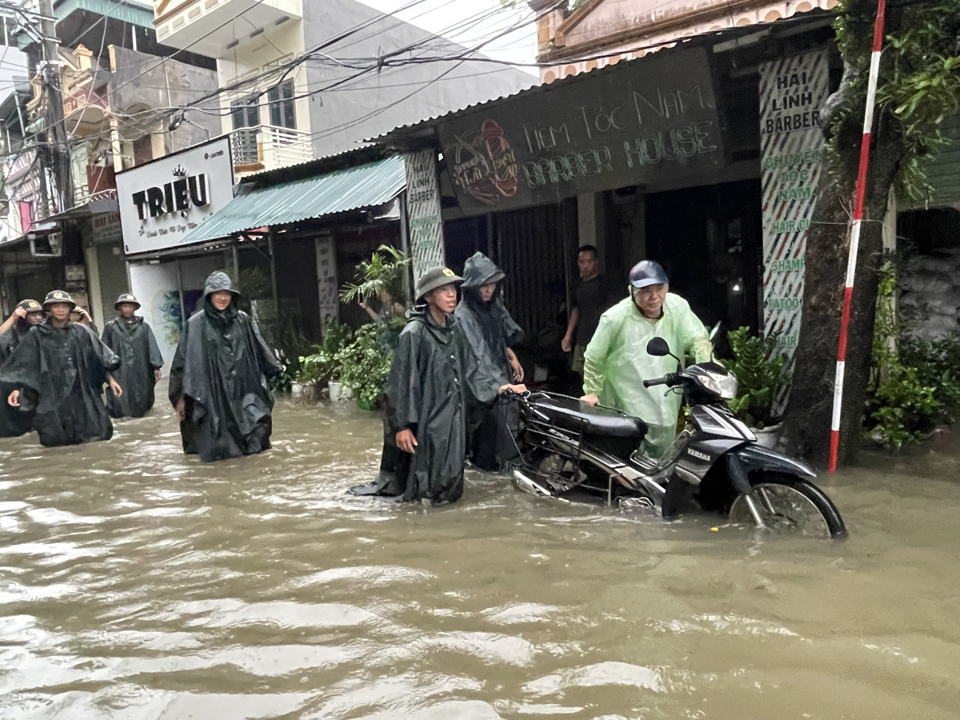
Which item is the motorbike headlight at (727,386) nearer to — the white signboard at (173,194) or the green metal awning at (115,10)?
the white signboard at (173,194)

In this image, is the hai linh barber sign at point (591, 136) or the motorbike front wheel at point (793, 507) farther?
the hai linh barber sign at point (591, 136)

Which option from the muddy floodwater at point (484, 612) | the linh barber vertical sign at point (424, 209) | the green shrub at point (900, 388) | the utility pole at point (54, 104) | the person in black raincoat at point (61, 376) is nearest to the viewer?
the muddy floodwater at point (484, 612)

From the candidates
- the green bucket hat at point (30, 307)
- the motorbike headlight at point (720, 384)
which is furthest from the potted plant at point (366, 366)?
the motorbike headlight at point (720, 384)

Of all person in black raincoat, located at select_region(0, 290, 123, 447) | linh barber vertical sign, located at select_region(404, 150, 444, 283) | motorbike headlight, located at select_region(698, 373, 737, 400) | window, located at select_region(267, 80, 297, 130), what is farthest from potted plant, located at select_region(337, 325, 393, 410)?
window, located at select_region(267, 80, 297, 130)

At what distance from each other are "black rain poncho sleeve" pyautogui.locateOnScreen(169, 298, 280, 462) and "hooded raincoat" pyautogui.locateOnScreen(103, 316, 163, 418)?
391 centimetres

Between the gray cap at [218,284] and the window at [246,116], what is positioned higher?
the window at [246,116]

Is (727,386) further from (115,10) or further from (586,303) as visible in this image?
(115,10)

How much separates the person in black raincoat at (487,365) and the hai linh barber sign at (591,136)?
2.15 metres

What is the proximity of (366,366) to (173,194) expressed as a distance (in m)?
8.40

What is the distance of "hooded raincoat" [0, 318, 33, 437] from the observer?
8.75 m

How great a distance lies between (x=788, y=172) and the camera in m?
5.82

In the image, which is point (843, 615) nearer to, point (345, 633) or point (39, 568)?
point (345, 633)

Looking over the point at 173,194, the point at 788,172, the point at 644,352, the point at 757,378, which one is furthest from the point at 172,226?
the point at 644,352

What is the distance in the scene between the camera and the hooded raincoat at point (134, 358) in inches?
392
